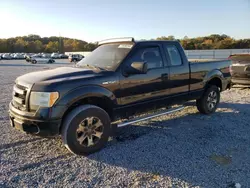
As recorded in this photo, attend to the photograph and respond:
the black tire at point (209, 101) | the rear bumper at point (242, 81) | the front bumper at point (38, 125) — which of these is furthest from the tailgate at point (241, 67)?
the front bumper at point (38, 125)

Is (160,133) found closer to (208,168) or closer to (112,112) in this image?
(112,112)

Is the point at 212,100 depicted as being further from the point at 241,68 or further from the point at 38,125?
the point at 38,125

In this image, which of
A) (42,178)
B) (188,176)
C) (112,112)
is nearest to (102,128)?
(112,112)

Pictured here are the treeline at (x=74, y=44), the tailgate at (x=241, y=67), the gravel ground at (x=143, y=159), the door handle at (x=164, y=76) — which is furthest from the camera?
the treeline at (x=74, y=44)

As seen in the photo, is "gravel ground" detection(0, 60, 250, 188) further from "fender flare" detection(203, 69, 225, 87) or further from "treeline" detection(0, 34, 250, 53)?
"treeline" detection(0, 34, 250, 53)

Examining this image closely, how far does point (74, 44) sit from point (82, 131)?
106 metres

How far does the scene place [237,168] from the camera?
347cm

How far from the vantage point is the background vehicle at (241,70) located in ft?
30.7

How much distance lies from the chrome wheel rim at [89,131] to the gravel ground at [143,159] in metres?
0.25

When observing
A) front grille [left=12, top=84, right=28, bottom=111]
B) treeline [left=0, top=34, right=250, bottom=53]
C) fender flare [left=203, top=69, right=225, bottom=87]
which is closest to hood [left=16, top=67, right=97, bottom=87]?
front grille [left=12, top=84, right=28, bottom=111]

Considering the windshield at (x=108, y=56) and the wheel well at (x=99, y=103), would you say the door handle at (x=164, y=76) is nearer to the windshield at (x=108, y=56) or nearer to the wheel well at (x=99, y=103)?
the windshield at (x=108, y=56)

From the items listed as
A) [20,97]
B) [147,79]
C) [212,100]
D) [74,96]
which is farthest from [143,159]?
[212,100]

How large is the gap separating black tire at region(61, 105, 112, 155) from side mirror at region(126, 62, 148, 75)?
0.92 metres

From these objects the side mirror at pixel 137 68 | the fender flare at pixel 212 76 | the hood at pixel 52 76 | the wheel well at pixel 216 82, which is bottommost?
the wheel well at pixel 216 82
